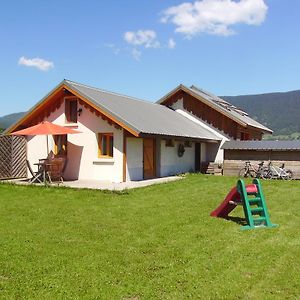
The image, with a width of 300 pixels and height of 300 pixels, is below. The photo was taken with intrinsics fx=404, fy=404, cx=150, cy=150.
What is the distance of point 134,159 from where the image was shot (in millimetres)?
17703

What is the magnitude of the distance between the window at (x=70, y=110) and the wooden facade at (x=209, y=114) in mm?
9633

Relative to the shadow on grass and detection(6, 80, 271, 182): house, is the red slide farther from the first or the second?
detection(6, 80, 271, 182): house

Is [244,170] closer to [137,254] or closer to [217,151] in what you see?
[217,151]

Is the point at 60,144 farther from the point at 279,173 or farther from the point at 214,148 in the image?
the point at 279,173

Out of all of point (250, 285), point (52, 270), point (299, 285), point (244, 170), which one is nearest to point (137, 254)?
point (52, 270)

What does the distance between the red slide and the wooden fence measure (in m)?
11.7

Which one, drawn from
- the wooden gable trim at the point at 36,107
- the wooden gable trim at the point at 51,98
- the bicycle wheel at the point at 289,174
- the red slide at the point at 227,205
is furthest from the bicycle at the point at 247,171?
the red slide at the point at 227,205

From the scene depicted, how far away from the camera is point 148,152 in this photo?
19062mm

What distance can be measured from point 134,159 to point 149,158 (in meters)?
1.64

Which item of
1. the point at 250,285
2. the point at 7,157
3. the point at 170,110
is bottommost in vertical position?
the point at 250,285

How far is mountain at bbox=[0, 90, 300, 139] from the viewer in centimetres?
8669

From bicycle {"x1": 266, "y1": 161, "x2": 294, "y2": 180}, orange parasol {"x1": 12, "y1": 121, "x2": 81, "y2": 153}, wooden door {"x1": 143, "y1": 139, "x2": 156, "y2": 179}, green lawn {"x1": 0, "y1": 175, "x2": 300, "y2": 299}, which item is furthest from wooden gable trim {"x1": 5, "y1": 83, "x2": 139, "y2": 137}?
bicycle {"x1": 266, "y1": 161, "x2": 294, "y2": 180}

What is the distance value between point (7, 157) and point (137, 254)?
13586 millimetres

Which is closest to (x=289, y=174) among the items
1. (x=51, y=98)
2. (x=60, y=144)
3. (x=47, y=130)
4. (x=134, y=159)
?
(x=134, y=159)
